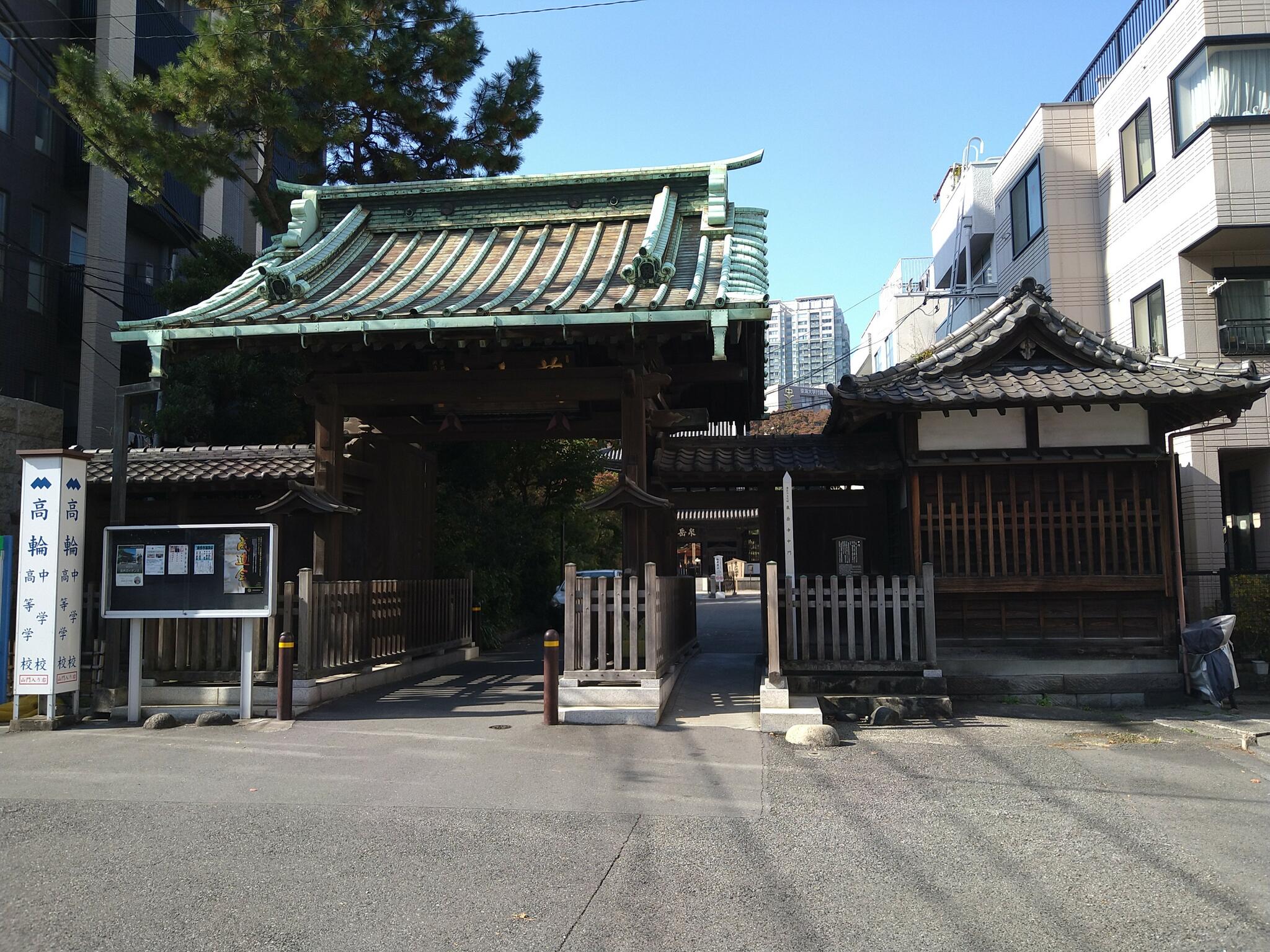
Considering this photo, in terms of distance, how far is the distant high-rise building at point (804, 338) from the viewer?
2958 inches

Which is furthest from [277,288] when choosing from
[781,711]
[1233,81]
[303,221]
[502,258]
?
[1233,81]

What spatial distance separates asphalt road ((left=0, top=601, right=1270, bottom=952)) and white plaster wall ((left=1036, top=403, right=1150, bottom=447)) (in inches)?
150

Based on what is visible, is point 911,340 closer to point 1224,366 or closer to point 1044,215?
point 1044,215

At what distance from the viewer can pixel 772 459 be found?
13.0m

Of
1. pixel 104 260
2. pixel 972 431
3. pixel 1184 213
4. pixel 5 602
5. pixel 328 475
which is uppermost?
pixel 104 260

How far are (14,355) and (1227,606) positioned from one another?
2579 centimetres

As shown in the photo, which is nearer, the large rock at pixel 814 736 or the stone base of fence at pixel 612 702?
the large rock at pixel 814 736

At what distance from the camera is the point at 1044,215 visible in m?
20.2

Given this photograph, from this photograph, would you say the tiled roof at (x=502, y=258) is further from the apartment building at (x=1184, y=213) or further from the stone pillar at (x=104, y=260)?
the stone pillar at (x=104, y=260)

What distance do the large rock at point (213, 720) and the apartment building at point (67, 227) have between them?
15444 mm

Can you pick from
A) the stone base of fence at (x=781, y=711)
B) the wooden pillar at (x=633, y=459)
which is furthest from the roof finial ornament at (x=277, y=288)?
the stone base of fence at (x=781, y=711)

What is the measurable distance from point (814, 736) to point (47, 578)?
8.46 meters

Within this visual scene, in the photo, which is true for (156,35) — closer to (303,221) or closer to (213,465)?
(303,221)

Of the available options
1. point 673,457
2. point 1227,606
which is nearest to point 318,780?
point 673,457
